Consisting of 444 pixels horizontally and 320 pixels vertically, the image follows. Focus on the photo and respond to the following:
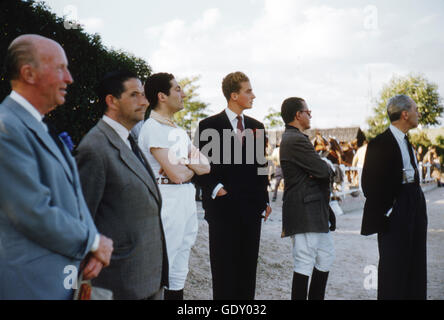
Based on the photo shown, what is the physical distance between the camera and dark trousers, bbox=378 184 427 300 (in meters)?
3.68

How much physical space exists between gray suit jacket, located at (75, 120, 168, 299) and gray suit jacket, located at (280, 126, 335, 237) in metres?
1.98

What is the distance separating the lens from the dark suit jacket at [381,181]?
3.72m

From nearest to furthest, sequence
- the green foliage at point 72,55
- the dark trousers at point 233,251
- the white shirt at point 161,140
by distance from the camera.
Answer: the white shirt at point 161,140 → the dark trousers at point 233,251 → the green foliage at point 72,55

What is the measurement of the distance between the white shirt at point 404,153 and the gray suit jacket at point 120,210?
9.07 feet

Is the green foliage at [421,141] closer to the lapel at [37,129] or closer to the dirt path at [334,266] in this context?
the dirt path at [334,266]

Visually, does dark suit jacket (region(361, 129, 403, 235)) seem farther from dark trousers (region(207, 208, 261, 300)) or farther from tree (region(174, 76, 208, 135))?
tree (region(174, 76, 208, 135))

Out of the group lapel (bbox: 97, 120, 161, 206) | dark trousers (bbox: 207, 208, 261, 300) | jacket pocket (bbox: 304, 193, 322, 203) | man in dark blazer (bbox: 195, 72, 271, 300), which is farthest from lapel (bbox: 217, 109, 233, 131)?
lapel (bbox: 97, 120, 161, 206)

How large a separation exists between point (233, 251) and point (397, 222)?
1609 millimetres

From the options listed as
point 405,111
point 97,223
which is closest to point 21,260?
point 97,223

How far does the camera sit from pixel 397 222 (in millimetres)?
3699

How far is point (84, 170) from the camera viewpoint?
2.08 meters

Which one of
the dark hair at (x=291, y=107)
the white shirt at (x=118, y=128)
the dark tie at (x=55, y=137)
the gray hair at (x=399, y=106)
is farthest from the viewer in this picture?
the dark hair at (x=291, y=107)

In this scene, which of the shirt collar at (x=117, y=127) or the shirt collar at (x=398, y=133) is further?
the shirt collar at (x=398, y=133)

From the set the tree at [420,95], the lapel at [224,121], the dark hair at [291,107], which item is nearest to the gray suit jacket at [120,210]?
the lapel at [224,121]
